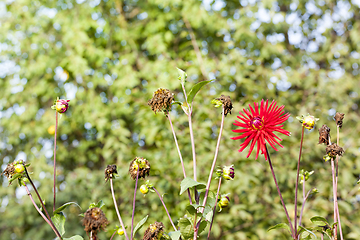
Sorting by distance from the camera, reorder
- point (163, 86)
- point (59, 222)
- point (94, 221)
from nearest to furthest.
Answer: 1. point (94, 221)
2. point (59, 222)
3. point (163, 86)

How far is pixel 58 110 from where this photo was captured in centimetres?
52

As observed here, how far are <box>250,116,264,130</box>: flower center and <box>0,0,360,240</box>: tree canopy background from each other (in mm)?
686

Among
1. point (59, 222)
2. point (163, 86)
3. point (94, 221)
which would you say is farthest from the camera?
point (163, 86)

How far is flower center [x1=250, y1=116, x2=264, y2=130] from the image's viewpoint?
1.67ft

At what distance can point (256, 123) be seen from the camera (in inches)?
20.0

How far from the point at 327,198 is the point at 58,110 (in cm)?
123

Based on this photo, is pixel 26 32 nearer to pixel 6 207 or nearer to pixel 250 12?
pixel 6 207

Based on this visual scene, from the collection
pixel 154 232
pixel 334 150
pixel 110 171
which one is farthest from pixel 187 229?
pixel 334 150

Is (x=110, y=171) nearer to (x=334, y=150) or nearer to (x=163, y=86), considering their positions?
(x=334, y=150)

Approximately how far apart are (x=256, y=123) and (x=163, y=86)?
0.89 meters

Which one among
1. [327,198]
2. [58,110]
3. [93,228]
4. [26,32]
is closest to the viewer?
[93,228]

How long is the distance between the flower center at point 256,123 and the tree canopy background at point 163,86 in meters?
0.69

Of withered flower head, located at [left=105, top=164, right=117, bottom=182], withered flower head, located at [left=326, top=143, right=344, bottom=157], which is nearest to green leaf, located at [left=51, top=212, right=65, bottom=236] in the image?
withered flower head, located at [left=105, top=164, right=117, bottom=182]

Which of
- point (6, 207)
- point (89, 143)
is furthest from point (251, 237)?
point (6, 207)
